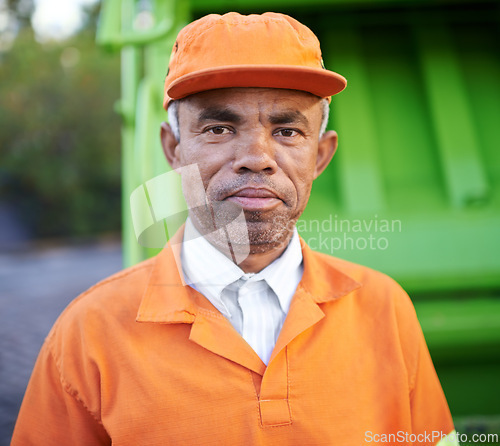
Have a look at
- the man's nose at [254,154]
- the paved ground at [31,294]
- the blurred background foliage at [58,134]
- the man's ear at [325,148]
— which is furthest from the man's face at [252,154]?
the blurred background foliage at [58,134]

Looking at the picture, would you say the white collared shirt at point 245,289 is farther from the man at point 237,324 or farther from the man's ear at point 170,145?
the man's ear at point 170,145

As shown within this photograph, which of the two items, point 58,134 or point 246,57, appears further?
point 58,134

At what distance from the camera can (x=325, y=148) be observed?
4.16 ft

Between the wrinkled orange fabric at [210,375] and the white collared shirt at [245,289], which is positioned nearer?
the wrinkled orange fabric at [210,375]

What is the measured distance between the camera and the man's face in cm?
104

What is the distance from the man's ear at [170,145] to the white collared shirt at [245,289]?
0.18 meters

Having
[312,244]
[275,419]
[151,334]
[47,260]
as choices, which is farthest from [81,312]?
[47,260]

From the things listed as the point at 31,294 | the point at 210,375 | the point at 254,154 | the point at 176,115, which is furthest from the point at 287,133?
the point at 31,294

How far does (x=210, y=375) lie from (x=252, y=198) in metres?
0.36

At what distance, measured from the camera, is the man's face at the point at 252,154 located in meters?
1.04

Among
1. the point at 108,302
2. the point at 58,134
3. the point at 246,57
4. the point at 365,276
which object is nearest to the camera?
the point at 246,57

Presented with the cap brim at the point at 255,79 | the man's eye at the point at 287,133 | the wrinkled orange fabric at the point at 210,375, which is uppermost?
the cap brim at the point at 255,79

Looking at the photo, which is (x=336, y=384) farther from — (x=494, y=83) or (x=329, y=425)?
(x=494, y=83)

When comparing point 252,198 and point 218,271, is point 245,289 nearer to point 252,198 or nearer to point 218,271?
point 218,271
